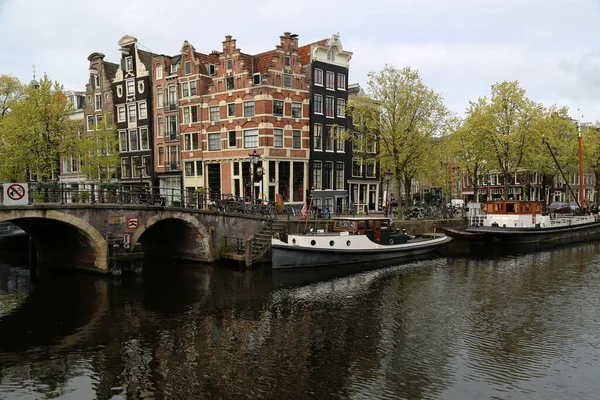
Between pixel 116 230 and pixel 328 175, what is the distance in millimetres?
23617

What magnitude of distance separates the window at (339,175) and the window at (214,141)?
1198cm

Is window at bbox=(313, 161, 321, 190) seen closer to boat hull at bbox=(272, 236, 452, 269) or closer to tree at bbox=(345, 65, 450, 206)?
tree at bbox=(345, 65, 450, 206)

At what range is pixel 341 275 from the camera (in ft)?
86.9

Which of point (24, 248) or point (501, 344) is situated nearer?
point (501, 344)

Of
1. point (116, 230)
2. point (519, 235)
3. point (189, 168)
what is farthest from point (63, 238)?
point (519, 235)

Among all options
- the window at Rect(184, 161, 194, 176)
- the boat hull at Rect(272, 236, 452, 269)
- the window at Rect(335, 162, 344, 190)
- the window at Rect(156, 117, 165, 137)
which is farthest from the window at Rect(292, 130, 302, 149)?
the window at Rect(156, 117, 165, 137)

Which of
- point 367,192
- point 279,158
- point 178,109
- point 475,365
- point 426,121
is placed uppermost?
point 178,109

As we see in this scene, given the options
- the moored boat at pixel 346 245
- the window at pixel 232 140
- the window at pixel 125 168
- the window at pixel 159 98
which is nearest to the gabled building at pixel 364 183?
the window at pixel 232 140

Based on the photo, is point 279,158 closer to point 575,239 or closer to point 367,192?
point 367,192

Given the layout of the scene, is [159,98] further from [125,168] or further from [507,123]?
[507,123]

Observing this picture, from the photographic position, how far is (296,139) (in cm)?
4141

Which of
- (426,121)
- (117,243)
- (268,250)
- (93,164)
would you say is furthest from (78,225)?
(426,121)

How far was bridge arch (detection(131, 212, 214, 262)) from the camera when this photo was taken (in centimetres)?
2773

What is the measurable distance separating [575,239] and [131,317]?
4335 centimetres
